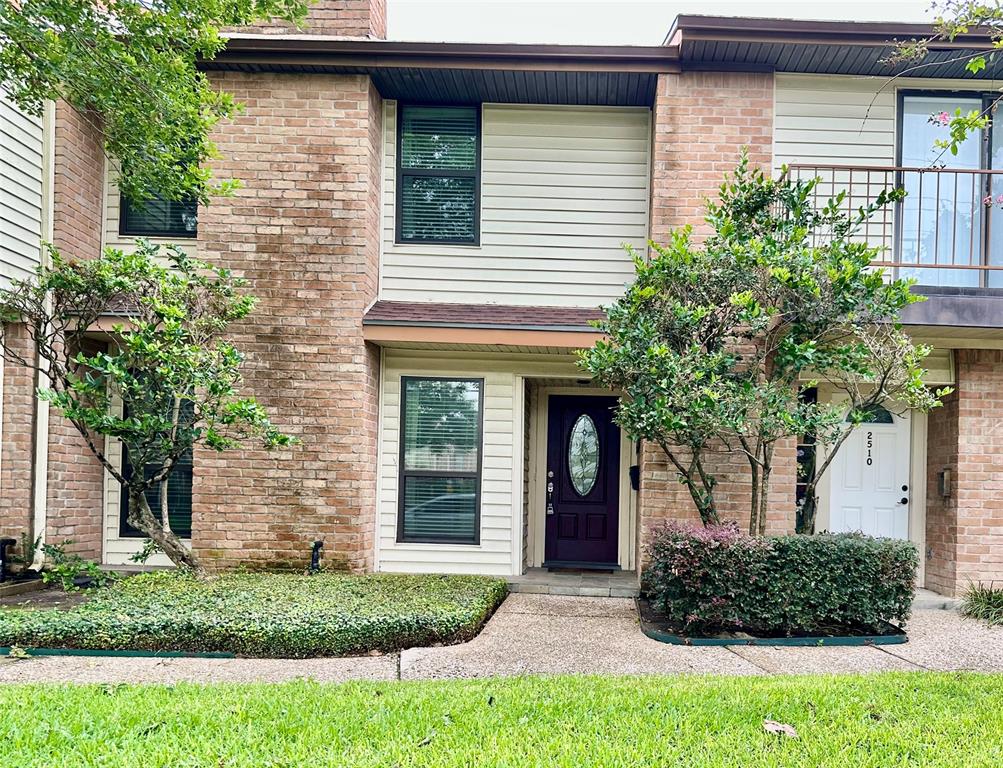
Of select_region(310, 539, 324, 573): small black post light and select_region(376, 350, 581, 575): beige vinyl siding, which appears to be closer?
select_region(310, 539, 324, 573): small black post light

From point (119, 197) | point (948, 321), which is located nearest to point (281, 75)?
point (119, 197)

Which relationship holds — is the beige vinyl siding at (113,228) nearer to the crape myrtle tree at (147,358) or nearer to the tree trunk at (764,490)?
the crape myrtle tree at (147,358)

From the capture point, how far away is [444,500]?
8516 millimetres

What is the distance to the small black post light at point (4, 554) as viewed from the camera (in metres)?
7.25

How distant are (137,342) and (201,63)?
3689 mm

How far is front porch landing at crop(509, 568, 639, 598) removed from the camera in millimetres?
7945

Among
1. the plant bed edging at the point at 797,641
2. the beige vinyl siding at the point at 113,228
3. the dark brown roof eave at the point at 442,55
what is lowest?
the plant bed edging at the point at 797,641

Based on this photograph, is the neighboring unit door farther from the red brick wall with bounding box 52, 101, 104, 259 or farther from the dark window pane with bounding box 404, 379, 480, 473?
the red brick wall with bounding box 52, 101, 104, 259

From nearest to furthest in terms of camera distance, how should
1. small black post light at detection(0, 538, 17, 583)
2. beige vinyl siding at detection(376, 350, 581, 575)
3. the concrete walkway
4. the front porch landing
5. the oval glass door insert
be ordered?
1. the concrete walkway
2. small black post light at detection(0, 538, 17, 583)
3. the front porch landing
4. beige vinyl siding at detection(376, 350, 581, 575)
5. the oval glass door insert

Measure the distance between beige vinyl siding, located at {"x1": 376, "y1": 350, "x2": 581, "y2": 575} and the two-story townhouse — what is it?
0.08ft

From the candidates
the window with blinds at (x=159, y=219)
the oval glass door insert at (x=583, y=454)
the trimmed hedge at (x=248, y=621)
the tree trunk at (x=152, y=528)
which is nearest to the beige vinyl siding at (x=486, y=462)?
the oval glass door insert at (x=583, y=454)

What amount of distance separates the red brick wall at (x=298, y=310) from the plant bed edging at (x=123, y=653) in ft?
7.91

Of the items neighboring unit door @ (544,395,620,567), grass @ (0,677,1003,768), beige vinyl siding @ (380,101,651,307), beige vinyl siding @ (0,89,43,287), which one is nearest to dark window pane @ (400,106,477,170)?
beige vinyl siding @ (380,101,651,307)

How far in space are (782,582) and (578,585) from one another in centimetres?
251
